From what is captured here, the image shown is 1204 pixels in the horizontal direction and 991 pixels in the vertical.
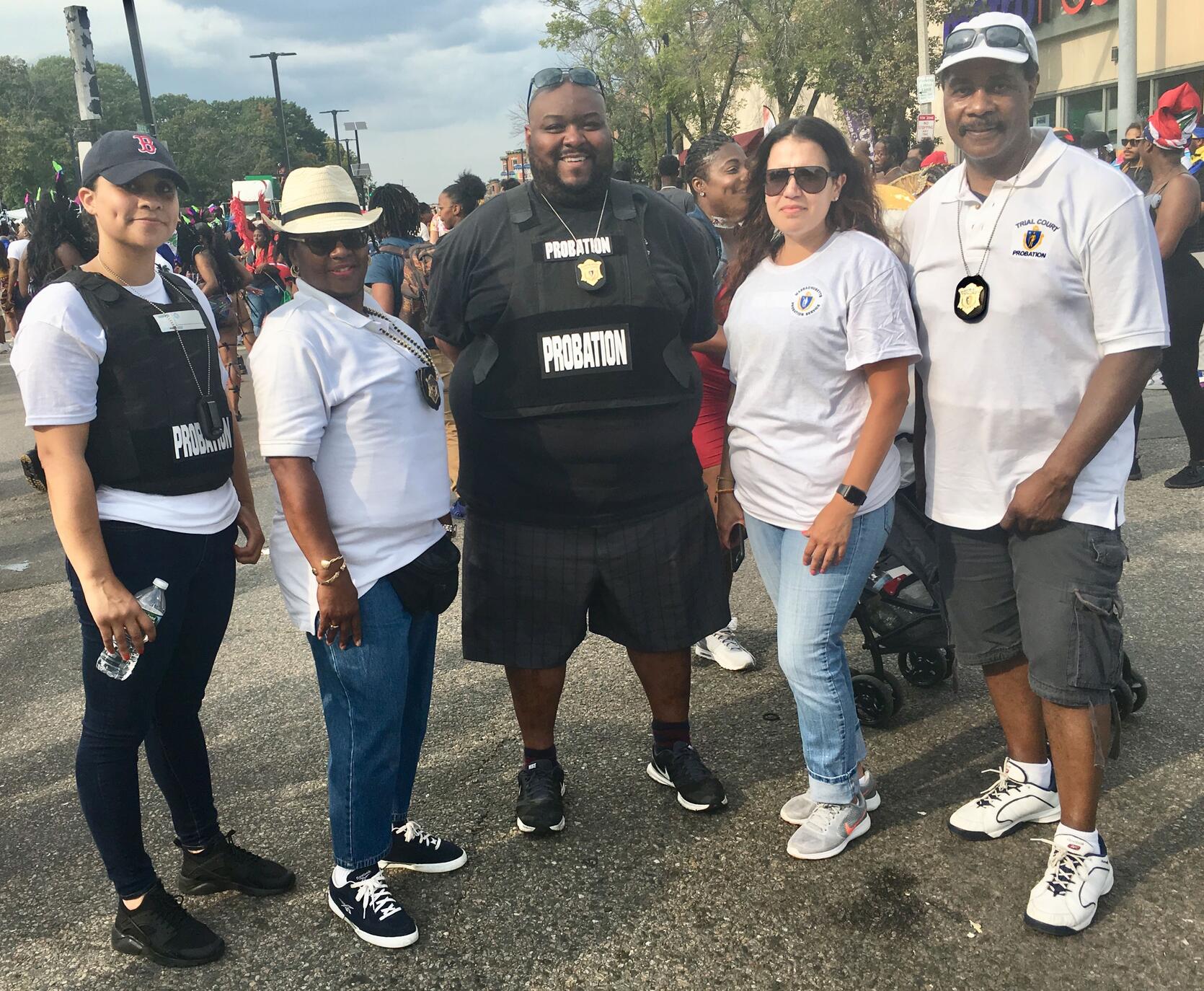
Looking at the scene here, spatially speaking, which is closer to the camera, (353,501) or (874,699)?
(353,501)

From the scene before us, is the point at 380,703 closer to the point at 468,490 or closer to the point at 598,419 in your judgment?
the point at 468,490

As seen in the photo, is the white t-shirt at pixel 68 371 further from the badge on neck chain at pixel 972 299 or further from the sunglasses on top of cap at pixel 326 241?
the badge on neck chain at pixel 972 299

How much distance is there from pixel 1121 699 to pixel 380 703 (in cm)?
242

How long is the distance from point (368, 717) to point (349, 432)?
0.72 m

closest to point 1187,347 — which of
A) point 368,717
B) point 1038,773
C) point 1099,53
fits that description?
point 1038,773

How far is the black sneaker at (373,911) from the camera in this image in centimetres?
264

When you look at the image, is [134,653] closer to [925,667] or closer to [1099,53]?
[925,667]

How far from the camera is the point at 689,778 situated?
3180mm

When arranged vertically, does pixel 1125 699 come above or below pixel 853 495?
below

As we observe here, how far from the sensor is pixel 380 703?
2598mm

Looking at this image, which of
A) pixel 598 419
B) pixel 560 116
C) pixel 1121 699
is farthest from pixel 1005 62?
pixel 1121 699

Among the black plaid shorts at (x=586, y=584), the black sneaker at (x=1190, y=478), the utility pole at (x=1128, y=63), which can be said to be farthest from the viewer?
the utility pole at (x=1128, y=63)

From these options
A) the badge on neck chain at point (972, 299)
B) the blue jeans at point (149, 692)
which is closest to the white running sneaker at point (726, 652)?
the badge on neck chain at point (972, 299)

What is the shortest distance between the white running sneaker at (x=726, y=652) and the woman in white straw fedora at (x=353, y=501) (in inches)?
67.6
